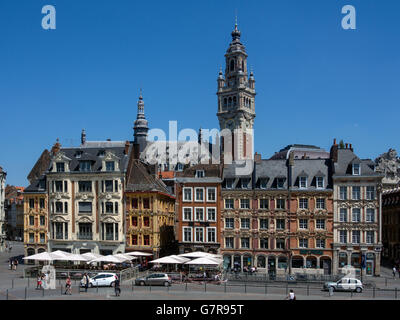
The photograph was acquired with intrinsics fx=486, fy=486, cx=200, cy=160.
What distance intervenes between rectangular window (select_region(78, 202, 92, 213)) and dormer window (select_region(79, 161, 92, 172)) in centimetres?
449

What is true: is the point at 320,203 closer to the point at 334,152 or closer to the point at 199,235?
the point at 334,152

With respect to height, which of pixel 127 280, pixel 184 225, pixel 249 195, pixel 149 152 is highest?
pixel 149 152

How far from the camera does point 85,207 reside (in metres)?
65.9

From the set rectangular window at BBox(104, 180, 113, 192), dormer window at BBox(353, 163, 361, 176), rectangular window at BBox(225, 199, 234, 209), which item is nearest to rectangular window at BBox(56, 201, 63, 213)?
rectangular window at BBox(104, 180, 113, 192)

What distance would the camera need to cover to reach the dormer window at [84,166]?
6604 cm

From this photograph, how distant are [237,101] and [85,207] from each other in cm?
7687

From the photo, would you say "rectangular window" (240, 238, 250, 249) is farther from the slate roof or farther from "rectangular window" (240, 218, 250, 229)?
the slate roof

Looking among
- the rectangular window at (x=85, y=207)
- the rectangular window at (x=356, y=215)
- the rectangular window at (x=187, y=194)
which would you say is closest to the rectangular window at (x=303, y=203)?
the rectangular window at (x=356, y=215)

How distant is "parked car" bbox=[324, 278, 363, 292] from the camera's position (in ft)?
144

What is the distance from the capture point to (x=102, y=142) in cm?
10075

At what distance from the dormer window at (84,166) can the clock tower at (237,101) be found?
68.6m
